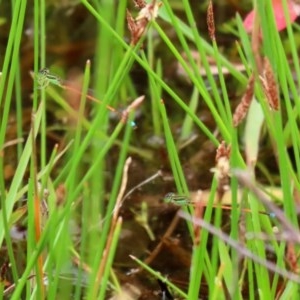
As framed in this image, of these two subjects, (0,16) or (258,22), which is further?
(0,16)

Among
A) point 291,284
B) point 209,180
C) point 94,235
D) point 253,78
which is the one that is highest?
point 253,78

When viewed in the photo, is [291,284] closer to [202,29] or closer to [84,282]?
[84,282]

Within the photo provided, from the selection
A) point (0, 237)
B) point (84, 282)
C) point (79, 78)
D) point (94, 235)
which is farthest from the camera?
point (79, 78)

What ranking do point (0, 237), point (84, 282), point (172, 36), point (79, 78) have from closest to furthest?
point (0, 237) → point (84, 282) → point (79, 78) → point (172, 36)

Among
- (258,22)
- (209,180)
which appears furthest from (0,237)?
(209,180)

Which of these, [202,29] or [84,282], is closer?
[84,282]

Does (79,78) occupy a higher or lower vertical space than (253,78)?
lower

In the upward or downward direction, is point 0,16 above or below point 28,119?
above

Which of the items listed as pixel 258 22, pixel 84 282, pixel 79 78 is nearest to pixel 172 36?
pixel 79 78

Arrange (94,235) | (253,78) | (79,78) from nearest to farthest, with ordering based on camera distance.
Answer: (253,78), (94,235), (79,78)

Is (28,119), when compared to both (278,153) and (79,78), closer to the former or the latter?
(79,78)
